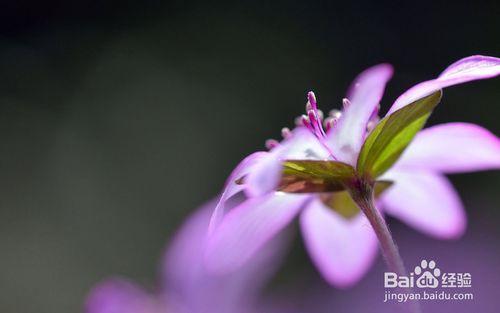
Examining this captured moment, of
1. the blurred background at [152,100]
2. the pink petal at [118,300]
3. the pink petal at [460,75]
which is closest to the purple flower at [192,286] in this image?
the pink petal at [118,300]

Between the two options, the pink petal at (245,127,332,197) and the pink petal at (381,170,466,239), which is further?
the pink petal at (381,170,466,239)

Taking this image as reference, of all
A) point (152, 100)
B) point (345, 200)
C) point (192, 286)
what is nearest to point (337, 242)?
point (345, 200)

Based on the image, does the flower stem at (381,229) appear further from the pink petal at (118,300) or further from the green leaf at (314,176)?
the pink petal at (118,300)

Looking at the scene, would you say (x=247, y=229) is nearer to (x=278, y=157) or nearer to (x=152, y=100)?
(x=278, y=157)

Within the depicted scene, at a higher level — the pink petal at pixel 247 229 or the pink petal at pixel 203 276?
the pink petal at pixel 247 229

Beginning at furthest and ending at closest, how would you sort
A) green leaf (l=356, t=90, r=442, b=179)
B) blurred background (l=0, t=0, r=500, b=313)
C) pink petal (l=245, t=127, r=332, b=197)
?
blurred background (l=0, t=0, r=500, b=313) < green leaf (l=356, t=90, r=442, b=179) < pink petal (l=245, t=127, r=332, b=197)

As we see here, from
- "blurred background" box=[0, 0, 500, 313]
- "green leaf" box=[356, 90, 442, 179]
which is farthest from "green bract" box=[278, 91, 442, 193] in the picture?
"blurred background" box=[0, 0, 500, 313]

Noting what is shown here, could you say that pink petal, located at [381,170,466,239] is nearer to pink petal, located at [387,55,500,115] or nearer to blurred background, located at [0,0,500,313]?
pink petal, located at [387,55,500,115]
